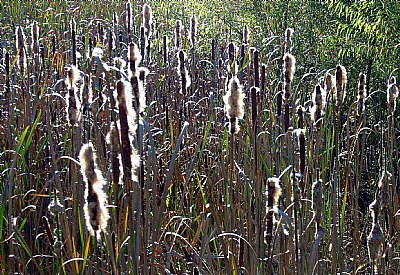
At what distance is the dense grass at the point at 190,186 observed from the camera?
1.29m

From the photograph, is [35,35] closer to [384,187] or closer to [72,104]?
[72,104]

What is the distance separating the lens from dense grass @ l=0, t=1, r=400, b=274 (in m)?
1.29

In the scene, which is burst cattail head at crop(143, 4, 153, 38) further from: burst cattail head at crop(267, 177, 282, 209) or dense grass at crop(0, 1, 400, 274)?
burst cattail head at crop(267, 177, 282, 209)

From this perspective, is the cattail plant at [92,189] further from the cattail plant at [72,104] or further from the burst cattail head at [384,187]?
the burst cattail head at [384,187]

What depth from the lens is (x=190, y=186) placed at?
2.30 metres

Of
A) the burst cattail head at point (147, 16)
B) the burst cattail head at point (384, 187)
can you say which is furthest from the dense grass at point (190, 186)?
the burst cattail head at point (147, 16)

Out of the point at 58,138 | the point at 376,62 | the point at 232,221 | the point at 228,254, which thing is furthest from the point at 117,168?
the point at 376,62

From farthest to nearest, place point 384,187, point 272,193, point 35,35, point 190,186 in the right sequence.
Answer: point 35,35 → point 190,186 → point 384,187 → point 272,193

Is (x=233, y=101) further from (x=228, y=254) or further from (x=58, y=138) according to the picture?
(x=58, y=138)

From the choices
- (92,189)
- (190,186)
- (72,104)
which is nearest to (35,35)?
(190,186)

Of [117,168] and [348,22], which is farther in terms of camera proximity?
[348,22]

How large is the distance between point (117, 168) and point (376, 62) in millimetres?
3155

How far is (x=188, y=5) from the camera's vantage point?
28.1 feet

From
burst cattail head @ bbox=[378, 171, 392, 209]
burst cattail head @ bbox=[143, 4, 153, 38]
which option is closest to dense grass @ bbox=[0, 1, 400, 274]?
burst cattail head @ bbox=[378, 171, 392, 209]
